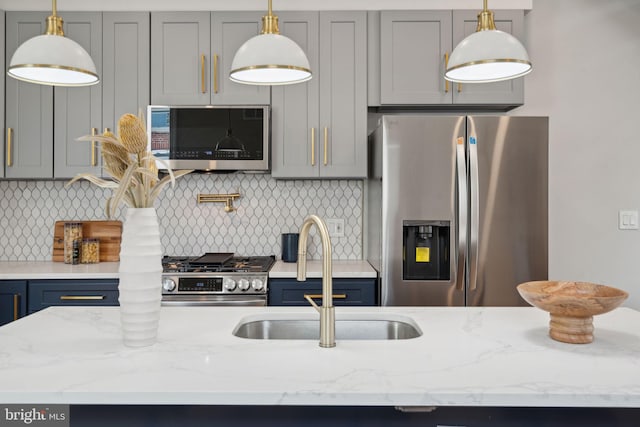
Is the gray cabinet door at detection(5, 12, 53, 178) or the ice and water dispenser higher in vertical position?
the gray cabinet door at detection(5, 12, 53, 178)

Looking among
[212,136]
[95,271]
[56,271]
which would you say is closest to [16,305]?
[56,271]

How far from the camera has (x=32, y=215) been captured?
11.1 ft

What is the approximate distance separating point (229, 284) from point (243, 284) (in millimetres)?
80

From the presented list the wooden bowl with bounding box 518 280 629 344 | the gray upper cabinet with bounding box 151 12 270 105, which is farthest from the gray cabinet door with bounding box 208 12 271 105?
the wooden bowl with bounding box 518 280 629 344

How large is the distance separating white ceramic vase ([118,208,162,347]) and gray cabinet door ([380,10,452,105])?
2134 millimetres

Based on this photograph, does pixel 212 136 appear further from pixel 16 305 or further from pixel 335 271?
pixel 16 305

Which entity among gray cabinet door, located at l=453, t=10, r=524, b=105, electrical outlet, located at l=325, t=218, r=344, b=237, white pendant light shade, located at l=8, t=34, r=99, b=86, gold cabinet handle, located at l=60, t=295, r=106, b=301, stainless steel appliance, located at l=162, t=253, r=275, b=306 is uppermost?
gray cabinet door, located at l=453, t=10, r=524, b=105

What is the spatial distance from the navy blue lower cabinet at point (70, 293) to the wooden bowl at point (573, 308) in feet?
7.50

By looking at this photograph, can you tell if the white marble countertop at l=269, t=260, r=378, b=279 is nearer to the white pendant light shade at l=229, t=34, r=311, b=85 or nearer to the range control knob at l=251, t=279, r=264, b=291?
the range control knob at l=251, t=279, r=264, b=291

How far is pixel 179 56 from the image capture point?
3.08 m

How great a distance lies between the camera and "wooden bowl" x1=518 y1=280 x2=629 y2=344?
1265 mm

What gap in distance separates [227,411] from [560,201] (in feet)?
9.77

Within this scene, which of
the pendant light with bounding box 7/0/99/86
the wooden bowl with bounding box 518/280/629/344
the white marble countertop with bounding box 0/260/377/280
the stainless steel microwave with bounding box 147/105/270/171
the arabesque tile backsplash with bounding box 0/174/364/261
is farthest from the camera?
the arabesque tile backsplash with bounding box 0/174/364/261

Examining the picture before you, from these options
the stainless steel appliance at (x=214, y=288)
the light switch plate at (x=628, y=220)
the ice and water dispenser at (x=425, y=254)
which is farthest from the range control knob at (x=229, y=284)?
the light switch plate at (x=628, y=220)
